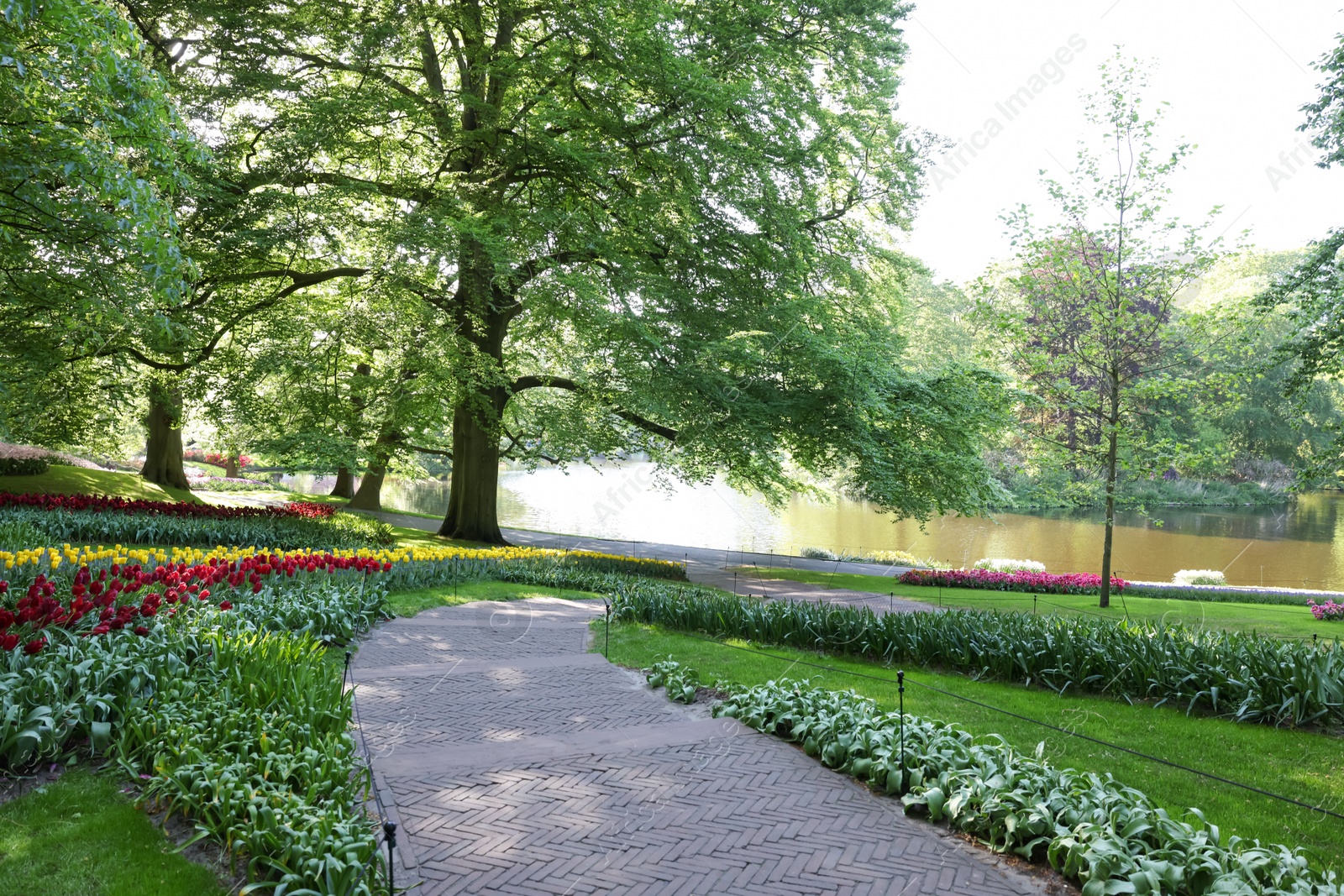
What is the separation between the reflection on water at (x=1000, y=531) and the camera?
2536cm

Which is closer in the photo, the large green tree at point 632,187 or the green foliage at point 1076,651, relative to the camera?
the green foliage at point 1076,651

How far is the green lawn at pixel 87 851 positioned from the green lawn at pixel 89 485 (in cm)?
1566

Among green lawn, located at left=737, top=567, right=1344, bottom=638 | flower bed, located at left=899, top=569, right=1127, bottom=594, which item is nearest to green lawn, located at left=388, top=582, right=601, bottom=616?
green lawn, located at left=737, top=567, right=1344, bottom=638

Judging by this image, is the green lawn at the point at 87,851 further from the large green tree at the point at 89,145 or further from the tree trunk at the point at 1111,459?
the tree trunk at the point at 1111,459

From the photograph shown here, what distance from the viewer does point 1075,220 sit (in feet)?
44.4

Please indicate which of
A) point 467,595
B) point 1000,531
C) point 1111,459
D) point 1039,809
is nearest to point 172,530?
point 467,595

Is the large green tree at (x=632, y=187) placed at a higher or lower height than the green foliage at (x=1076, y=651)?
higher

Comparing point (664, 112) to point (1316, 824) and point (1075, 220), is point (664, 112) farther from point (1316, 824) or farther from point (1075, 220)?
point (1316, 824)

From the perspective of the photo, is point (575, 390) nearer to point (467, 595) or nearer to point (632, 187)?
point (632, 187)

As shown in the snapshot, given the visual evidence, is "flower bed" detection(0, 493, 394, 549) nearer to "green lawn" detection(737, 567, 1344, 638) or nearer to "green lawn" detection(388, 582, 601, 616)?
"green lawn" detection(388, 582, 601, 616)

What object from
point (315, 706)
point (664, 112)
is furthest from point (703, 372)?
point (315, 706)

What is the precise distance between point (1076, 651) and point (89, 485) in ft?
69.5

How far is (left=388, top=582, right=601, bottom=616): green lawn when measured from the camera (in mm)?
10469

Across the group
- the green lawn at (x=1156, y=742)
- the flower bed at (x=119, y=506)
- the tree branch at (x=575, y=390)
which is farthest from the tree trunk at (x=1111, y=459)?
the flower bed at (x=119, y=506)
